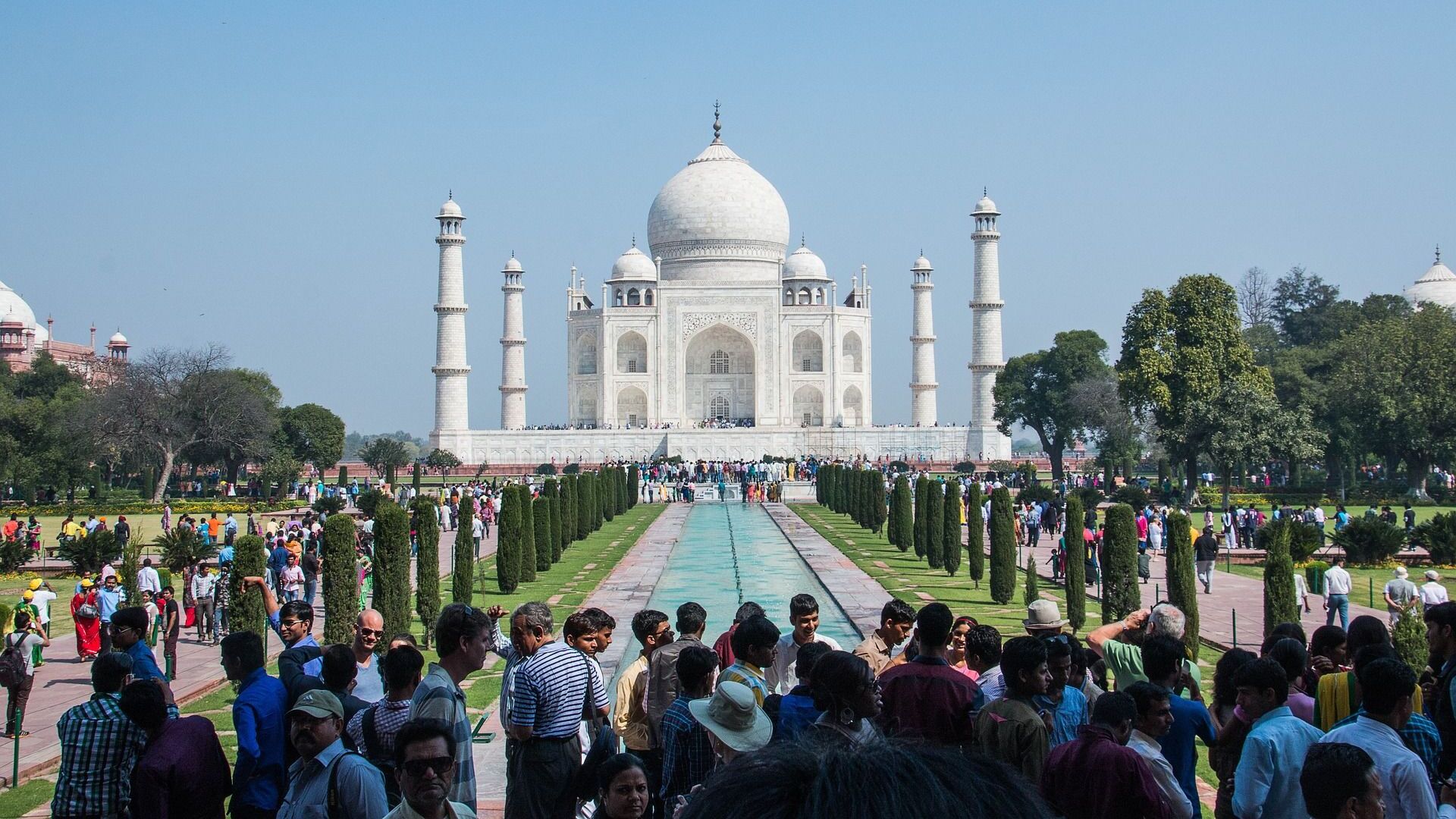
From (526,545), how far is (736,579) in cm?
202

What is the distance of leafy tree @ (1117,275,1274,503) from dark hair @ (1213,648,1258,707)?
23369mm

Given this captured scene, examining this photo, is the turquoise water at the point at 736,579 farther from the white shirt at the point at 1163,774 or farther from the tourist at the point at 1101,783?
the tourist at the point at 1101,783

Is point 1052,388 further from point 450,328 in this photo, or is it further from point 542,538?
point 542,538

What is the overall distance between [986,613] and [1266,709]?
26.9 ft

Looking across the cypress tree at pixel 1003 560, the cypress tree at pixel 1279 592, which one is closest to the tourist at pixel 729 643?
the cypress tree at pixel 1279 592

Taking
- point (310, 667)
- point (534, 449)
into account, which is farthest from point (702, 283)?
point (310, 667)

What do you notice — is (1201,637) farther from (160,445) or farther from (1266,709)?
(160,445)

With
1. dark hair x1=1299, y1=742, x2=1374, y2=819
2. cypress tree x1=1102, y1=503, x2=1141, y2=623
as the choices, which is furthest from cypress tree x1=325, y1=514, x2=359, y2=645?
dark hair x1=1299, y1=742, x2=1374, y2=819

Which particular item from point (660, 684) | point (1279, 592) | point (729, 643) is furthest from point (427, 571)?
point (660, 684)

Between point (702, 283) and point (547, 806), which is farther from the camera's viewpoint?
point (702, 283)

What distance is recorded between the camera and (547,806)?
12.5 ft

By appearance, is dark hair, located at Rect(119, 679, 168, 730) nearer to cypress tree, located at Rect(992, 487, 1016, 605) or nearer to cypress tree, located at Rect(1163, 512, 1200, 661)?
Result: cypress tree, located at Rect(1163, 512, 1200, 661)

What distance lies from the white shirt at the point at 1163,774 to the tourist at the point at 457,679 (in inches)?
61.1

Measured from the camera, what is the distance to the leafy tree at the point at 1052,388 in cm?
3881
